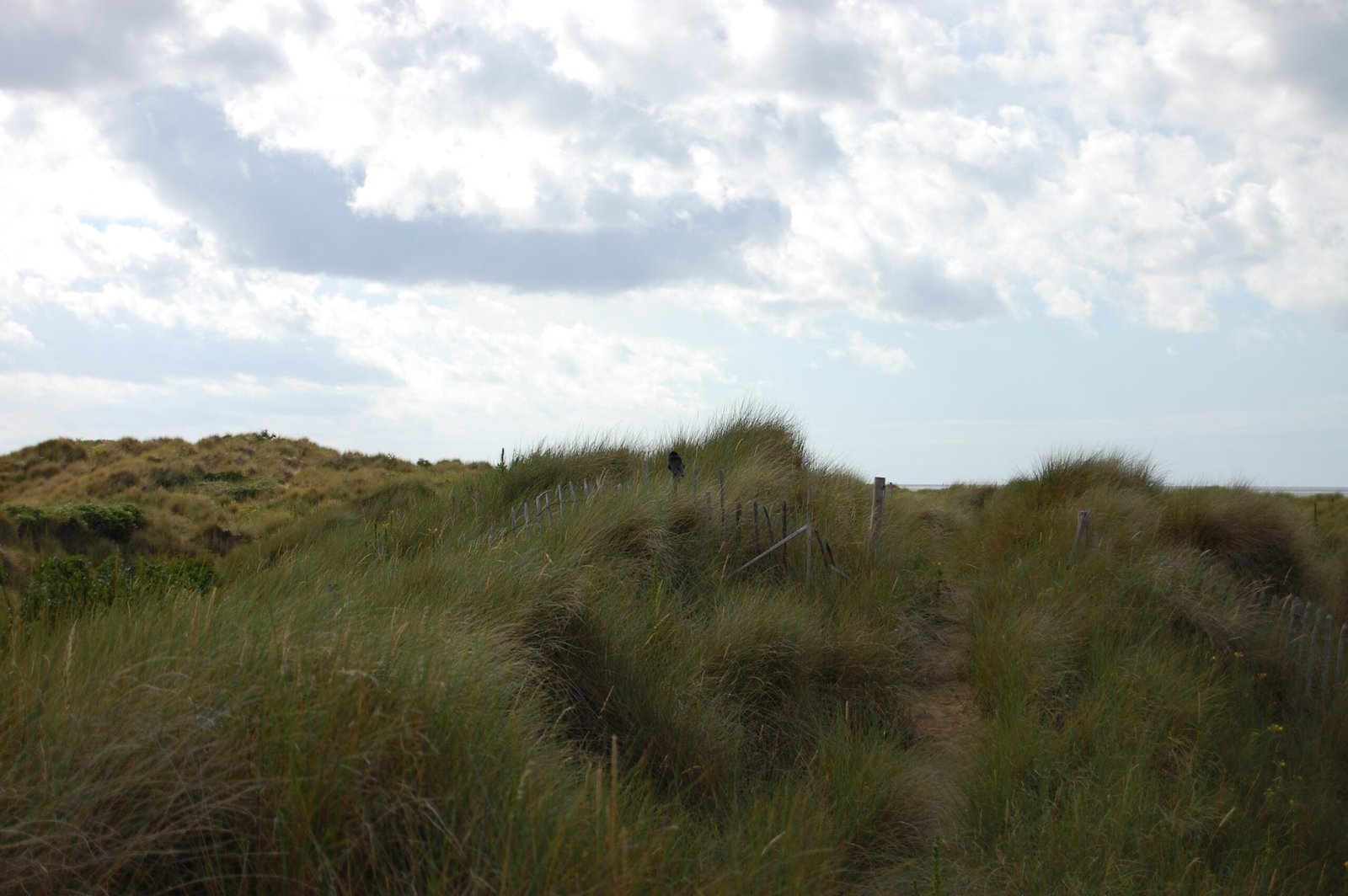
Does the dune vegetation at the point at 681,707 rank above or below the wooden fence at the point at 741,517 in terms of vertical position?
below

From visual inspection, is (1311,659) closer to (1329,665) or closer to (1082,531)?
(1329,665)

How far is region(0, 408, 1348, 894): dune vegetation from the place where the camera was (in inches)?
111

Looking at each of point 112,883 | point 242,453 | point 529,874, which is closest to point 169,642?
point 112,883

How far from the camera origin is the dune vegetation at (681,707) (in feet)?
9.29

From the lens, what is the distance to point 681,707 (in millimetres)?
5211

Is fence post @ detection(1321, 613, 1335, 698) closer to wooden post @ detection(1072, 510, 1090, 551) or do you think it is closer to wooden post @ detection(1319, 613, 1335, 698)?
wooden post @ detection(1319, 613, 1335, 698)

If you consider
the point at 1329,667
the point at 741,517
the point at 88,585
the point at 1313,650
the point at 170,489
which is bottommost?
the point at 1329,667

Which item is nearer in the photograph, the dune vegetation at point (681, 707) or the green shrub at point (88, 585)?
the dune vegetation at point (681, 707)

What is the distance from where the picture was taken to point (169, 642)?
347 centimetres

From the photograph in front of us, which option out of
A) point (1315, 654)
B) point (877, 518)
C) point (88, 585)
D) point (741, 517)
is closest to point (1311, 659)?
point (1315, 654)

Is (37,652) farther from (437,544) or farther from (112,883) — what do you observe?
(437,544)

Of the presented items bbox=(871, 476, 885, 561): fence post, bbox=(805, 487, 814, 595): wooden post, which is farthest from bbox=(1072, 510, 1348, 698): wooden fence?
bbox=(805, 487, 814, 595): wooden post

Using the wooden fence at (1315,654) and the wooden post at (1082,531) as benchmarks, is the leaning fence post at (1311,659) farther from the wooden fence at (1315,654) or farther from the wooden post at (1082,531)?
the wooden post at (1082,531)

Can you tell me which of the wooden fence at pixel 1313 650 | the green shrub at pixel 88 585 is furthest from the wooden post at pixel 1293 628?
the green shrub at pixel 88 585
